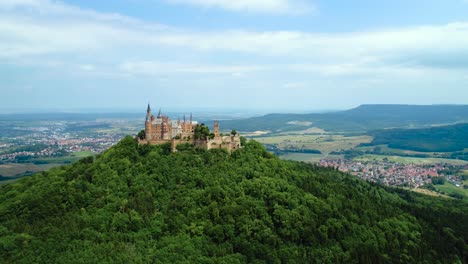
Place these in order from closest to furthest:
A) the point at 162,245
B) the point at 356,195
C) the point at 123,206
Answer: the point at 162,245
the point at 123,206
the point at 356,195

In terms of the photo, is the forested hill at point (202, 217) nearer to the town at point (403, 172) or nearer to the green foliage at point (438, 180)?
the town at point (403, 172)

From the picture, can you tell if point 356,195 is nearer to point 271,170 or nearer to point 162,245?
point 271,170

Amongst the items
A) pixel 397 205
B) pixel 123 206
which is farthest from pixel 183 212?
pixel 397 205

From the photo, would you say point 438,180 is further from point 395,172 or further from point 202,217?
point 202,217

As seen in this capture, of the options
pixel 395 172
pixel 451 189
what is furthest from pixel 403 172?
pixel 451 189

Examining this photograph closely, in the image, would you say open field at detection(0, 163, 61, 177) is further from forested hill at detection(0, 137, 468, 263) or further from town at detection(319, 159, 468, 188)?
town at detection(319, 159, 468, 188)

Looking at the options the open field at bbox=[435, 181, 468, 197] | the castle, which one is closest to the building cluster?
the open field at bbox=[435, 181, 468, 197]

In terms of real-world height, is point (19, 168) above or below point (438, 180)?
above

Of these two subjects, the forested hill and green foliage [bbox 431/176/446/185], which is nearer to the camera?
the forested hill
